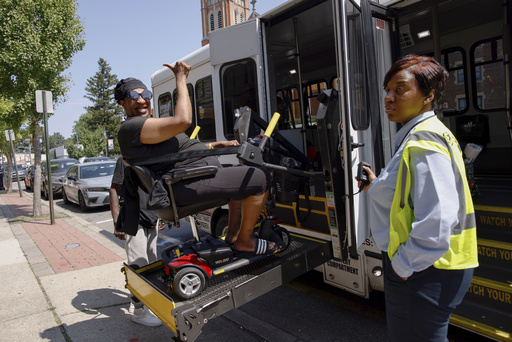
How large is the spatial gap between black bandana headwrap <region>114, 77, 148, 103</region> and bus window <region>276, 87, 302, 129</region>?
369 centimetres

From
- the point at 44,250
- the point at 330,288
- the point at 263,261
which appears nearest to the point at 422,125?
the point at 263,261

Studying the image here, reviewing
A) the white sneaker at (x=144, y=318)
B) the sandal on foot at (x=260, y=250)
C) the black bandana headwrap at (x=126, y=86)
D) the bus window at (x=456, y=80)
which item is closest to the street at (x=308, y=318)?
the white sneaker at (x=144, y=318)

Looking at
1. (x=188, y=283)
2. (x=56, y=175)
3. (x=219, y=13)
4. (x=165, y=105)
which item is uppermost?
(x=219, y=13)

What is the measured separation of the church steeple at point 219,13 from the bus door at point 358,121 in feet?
223

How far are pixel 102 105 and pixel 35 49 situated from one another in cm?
6265

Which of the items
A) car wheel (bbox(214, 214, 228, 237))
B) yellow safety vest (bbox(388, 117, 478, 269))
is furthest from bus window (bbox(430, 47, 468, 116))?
yellow safety vest (bbox(388, 117, 478, 269))

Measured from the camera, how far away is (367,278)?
133 inches

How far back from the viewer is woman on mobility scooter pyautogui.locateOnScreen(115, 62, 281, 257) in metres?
2.54

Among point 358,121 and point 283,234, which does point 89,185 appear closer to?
point 283,234

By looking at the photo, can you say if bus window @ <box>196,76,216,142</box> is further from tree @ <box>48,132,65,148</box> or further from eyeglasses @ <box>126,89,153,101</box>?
tree @ <box>48,132,65,148</box>

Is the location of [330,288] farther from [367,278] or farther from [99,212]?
[99,212]

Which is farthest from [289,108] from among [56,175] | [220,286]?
[56,175]

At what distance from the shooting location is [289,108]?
6812 millimetres

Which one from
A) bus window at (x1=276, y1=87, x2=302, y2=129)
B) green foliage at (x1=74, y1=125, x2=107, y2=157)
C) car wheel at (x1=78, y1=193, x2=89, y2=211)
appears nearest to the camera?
bus window at (x1=276, y1=87, x2=302, y2=129)
